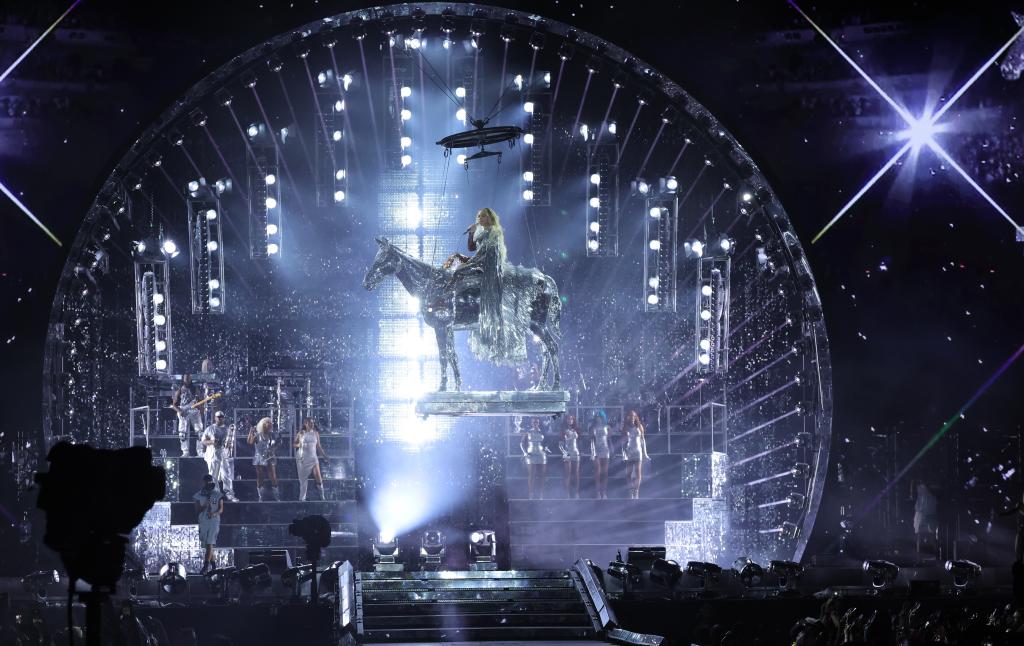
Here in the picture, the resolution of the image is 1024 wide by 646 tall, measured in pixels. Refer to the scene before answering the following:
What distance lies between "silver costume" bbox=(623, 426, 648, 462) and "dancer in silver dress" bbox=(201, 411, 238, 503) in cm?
556

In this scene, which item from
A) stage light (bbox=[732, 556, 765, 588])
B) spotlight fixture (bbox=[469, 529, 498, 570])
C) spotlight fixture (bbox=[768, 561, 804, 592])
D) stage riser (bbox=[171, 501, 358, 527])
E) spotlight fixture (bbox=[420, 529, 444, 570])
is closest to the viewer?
stage light (bbox=[732, 556, 765, 588])

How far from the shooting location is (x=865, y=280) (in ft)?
63.2

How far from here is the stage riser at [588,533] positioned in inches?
731

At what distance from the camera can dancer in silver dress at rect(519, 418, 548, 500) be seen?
19.2 metres

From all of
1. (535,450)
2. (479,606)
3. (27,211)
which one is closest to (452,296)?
(535,450)

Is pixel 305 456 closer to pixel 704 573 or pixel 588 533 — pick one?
pixel 588 533

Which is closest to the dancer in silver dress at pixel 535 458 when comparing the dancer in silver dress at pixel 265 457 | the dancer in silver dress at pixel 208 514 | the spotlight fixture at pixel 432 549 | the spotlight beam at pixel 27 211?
the spotlight fixture at pixel 432 549

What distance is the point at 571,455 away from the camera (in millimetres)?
19125

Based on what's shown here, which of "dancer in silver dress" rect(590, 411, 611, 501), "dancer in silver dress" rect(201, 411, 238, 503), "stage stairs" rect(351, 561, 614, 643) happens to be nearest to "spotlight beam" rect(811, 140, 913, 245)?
"dancer in silver dress" rect(590, 411, 611, 501)

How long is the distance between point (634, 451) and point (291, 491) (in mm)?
4908

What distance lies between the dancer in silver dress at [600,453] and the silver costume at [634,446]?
0.27 meters

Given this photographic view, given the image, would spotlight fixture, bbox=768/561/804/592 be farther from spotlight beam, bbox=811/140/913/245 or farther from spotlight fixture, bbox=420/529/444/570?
spotlight beam, bbox=811/140/913/245

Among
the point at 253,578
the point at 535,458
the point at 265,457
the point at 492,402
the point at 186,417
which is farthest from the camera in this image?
the point at 186,417

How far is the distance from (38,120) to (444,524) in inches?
304
